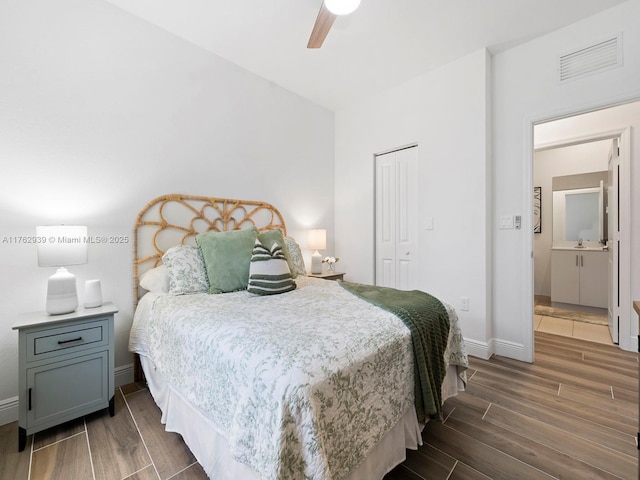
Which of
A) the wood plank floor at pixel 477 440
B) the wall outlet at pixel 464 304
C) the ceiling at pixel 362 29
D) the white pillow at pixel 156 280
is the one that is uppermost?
the ceiling at pixel 362 29

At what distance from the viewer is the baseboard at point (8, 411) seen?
5.71ft

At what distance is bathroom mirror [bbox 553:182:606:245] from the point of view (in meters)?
4.39

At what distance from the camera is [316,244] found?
3486 mm

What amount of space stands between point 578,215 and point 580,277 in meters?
1.07

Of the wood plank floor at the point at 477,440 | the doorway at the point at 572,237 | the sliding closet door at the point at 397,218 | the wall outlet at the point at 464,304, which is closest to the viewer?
the wood plank floor at the point at 477,440

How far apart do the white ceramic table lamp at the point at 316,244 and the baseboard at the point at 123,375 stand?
1.97 m

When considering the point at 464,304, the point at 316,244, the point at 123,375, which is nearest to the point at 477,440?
the point at 464,304

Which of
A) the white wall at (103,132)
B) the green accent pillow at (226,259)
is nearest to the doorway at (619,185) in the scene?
the green accent pillow at (226,259)

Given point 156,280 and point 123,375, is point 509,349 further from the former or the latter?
point 123,375

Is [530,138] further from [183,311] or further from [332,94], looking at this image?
[183,311]

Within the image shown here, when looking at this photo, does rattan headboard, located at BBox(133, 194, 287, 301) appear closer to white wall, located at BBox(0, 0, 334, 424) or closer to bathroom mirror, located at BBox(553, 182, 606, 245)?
white wall, located at BBox(0, 0, 334, 424)

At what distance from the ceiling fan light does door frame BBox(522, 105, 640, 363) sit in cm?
196

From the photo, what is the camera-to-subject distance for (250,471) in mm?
1015

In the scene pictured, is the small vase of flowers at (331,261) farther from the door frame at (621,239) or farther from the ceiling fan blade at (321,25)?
the ceiling fan blade at (321,25)
